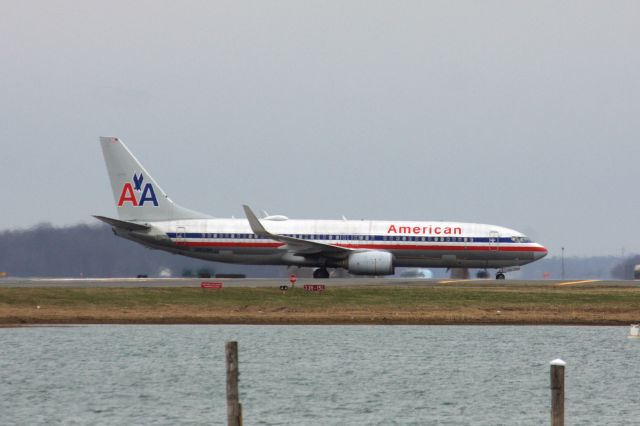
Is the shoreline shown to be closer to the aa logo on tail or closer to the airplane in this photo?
the airplane

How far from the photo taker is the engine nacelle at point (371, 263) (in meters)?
78.9

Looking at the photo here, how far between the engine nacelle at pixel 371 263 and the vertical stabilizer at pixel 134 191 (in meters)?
11.1

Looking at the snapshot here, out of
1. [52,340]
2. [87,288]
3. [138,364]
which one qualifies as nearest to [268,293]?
[87,288]

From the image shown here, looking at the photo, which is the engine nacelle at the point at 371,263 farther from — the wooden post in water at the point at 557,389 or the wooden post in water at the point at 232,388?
the wooden post in water at the point at 557,389

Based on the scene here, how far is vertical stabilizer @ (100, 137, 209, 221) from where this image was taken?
8200 cm

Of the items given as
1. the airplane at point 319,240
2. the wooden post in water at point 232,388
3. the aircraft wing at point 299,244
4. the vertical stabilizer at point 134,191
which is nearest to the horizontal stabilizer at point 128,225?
the airplane at point 319,240

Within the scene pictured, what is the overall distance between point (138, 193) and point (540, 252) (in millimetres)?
28972

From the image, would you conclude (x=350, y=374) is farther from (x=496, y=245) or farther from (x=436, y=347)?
(x=496, y=245)

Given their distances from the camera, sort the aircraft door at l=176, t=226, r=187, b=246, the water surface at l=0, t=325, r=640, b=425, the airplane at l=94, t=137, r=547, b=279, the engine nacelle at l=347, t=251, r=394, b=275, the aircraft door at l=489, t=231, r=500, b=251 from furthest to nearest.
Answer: the aircraft door at l=489, t=231, r=500, b=251 < the aircraft door at l=176, t=226, r=187, b=246 < the airplane at l=94, t=137, r=547, b=279 < the engine nacelle at l=347, t=251, r=394, b=275 < the water surface at l=0, t=325, r=640, b=425

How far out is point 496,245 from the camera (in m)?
80.9

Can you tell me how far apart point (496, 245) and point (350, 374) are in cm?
4072

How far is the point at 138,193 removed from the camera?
82.6 meters

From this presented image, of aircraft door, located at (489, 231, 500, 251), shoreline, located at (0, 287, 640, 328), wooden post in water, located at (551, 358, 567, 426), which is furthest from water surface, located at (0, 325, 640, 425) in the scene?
aircraft door, located at (489, 231, 500, 251)

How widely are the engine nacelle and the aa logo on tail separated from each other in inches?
587
